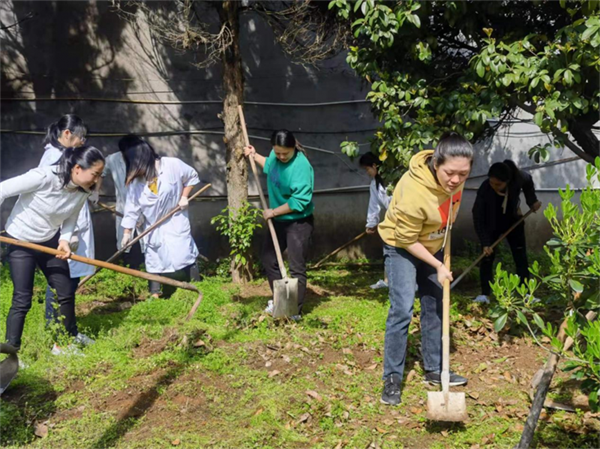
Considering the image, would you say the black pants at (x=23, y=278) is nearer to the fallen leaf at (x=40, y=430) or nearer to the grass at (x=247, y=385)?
the grass at (x=247, y=385)

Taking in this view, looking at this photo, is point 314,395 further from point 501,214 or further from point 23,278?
point 501,214

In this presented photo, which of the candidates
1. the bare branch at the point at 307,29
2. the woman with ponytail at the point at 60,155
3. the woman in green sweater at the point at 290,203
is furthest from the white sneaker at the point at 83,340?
the bare branch at the point at 307,29

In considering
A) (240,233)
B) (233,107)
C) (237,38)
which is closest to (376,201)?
(240,233)

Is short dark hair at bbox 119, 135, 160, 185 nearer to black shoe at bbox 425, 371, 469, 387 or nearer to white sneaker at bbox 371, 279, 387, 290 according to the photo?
white sneaker at bbox 371, 279, 387, 290

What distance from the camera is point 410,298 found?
13.5 ft

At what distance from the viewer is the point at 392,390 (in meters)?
4.18

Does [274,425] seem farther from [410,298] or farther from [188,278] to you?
[188,278]

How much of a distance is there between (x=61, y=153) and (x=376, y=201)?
11.3ft

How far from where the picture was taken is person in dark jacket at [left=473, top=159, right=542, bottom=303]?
248 inches

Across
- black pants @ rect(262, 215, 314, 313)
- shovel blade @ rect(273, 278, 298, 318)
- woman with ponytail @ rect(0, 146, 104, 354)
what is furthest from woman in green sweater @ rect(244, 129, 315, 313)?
woman with ponytail @ rect(0, 146, 104, 354)

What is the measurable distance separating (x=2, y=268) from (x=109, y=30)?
320 centimetres

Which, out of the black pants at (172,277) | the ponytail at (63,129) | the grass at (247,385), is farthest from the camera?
the black pants at (172,277)

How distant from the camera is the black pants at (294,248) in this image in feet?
18.7

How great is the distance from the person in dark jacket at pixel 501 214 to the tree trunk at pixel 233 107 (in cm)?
263
